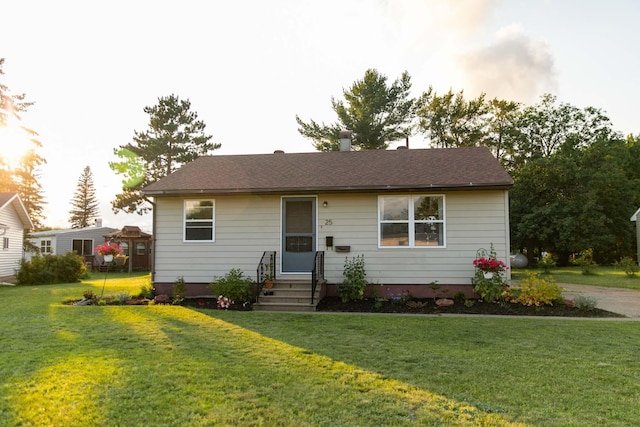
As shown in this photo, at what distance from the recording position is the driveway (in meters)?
8.83

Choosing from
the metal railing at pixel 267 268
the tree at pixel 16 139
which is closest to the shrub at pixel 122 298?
the metal railing at pixel 267 268

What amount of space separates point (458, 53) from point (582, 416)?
14.2 m

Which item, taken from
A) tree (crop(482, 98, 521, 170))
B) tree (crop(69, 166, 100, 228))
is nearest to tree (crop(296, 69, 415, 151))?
tree (crop(482, 98, 521, 170))

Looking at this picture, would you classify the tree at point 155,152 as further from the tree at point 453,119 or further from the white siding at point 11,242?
the tree at point 453,119

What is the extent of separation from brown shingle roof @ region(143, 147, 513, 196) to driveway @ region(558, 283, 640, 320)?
3.50 meters

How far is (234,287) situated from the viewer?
9.69 metres

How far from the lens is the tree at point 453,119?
105 ft

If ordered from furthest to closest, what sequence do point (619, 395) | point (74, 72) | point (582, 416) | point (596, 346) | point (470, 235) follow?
point (74, 72) → point (470, 235) → point (596, 346) → point (619, 395) → point (582, 416)

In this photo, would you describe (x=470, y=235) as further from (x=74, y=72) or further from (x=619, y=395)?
(x=74, y=72)

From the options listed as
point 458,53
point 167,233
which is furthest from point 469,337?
point 458,53

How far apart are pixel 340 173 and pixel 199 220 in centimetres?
394

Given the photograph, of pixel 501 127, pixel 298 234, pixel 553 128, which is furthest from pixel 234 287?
pixel 553 128

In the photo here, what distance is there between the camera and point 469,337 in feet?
20.4

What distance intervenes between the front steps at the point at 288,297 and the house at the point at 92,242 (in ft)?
A: 58.9
